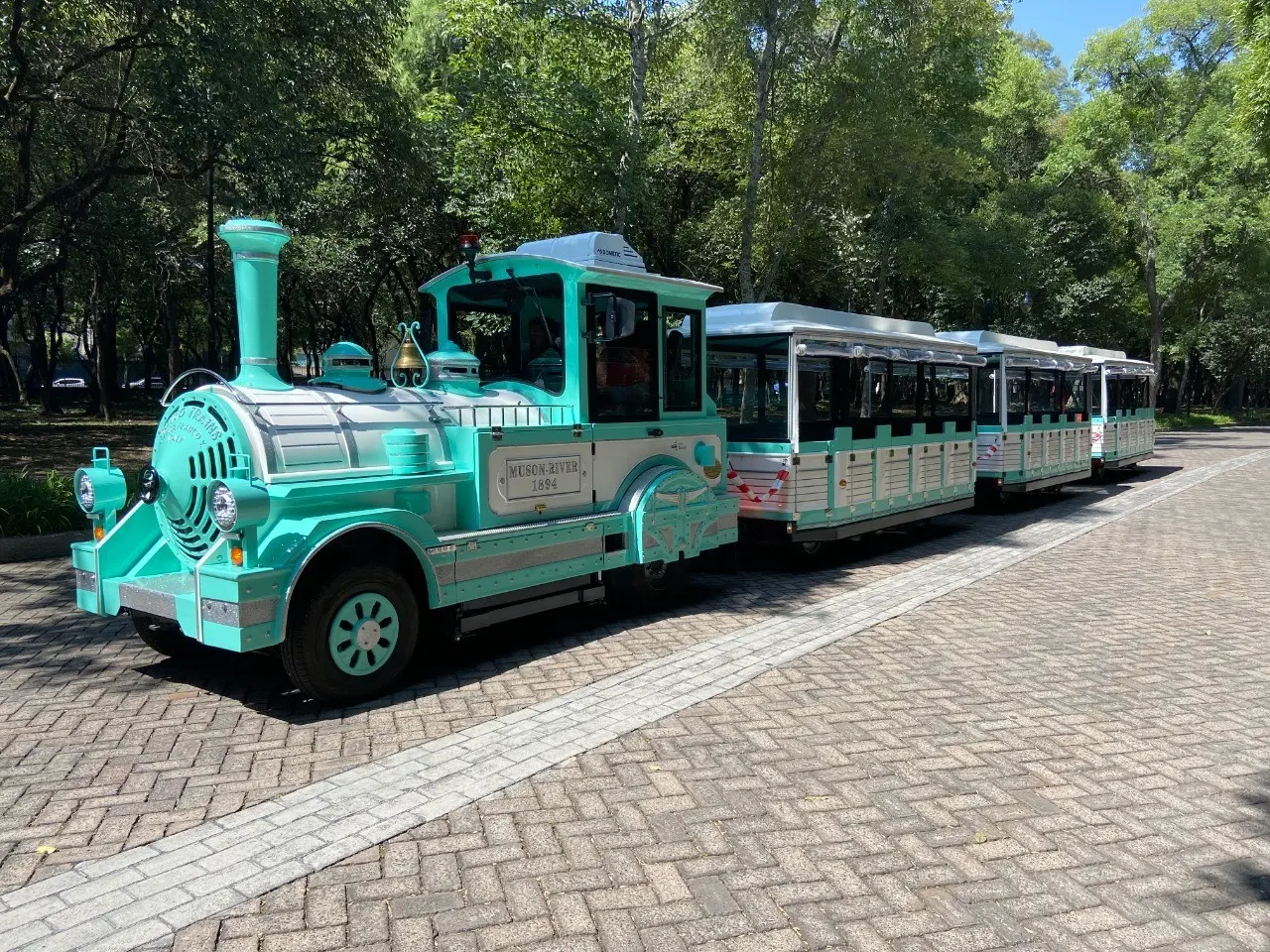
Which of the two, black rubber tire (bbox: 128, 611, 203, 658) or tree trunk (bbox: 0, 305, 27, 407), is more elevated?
tree trunk (bbox: 0, 305, 27, 407)

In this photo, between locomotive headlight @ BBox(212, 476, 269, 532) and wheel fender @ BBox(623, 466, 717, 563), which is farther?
wheel fender @ BBox(623, 466, 717, 563)

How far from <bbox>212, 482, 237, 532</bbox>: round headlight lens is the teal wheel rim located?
79cm

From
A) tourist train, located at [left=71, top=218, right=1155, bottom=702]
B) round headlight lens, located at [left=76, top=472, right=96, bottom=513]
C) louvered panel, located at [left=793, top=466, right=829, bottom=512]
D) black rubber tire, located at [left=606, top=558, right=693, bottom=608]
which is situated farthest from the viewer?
louvered panel, located at [left=793, top=466, right=829, bottom=512]

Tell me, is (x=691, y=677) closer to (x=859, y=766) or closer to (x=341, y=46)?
(x=859, y=766)

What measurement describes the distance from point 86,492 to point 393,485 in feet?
6.55

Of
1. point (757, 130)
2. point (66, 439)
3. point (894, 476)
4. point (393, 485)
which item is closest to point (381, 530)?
point (393, 485)

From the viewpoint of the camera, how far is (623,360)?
7.05m

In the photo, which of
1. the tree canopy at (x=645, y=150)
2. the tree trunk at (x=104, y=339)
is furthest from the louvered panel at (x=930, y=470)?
the tree trunk at (x=104, y=339)

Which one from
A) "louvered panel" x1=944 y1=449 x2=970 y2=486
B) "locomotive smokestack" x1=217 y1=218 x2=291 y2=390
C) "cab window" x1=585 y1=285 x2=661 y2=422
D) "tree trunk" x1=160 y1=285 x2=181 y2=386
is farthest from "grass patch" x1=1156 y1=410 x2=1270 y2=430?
"locomotive smokestack" x1=217 y1=218 x2=291 y2=390

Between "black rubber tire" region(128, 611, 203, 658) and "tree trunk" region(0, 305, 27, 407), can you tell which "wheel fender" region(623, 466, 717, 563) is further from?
"tree trunk" region(0, 305, 27, 407)

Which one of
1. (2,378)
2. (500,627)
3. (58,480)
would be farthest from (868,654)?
(2,378)

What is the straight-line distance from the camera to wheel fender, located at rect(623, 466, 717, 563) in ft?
23.0

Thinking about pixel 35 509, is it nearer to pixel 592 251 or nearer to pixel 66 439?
pixel 592 251

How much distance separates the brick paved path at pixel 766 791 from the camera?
10.3 feet
